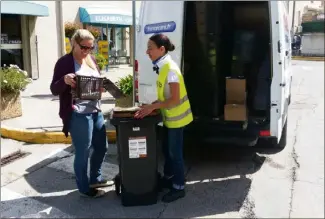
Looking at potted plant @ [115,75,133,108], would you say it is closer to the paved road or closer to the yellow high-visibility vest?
the paved road

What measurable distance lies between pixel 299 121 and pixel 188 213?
176 inches

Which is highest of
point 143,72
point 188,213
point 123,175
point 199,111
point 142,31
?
point 142,31

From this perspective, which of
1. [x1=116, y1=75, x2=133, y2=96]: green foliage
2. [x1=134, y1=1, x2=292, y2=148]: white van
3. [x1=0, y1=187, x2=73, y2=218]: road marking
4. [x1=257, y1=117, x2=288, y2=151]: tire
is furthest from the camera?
[x1=116, y1=75, x2=133, y2=96]: green foliage

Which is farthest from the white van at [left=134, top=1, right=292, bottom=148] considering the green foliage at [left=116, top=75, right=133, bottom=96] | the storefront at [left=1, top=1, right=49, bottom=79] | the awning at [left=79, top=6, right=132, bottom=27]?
the awning at [left=79, top=6, right=132, bottom=27]

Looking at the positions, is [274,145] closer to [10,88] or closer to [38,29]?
[10,88]

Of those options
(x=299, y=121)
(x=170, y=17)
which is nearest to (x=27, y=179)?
(x=170, y=17)

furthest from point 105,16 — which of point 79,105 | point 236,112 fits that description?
point 79,105

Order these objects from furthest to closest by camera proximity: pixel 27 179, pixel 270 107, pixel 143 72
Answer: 1. pixel 143 72
2. pixel 27 179
3. pixel 270 107

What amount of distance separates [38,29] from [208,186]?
34.6 ft

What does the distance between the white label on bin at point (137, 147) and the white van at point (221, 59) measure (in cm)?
109

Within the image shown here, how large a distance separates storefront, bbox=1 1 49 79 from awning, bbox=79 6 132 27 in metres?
3.48

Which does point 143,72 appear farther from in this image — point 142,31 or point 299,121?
point 299,121

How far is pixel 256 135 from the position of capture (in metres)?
4.25

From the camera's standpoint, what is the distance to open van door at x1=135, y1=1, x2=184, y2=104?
13.9 feet
